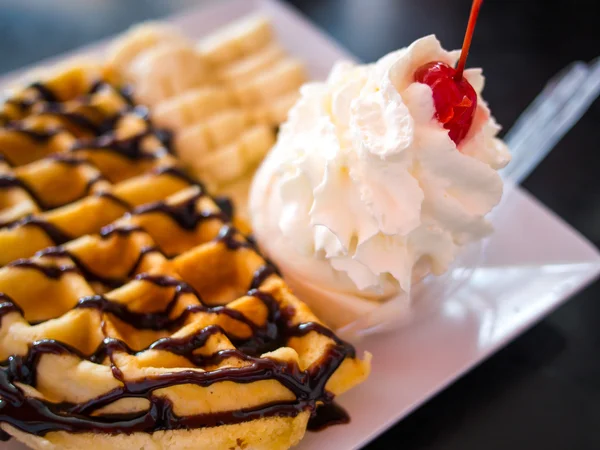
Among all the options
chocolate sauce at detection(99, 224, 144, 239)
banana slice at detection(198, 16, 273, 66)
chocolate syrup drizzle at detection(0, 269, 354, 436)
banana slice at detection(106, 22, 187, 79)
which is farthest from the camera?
banana slice at detection(198, 16, 273, 66)

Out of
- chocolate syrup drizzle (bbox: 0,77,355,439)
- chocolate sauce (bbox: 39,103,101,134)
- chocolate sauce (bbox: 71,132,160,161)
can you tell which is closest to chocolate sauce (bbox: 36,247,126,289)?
chocolate syrup drizzle (bbox: 0,77,355,439)

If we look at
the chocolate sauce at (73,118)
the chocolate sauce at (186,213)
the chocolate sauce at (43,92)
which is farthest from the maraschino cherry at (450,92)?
the chocolate sauce at (43,92)

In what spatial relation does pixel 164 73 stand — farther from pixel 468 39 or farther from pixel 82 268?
pixel 468 39

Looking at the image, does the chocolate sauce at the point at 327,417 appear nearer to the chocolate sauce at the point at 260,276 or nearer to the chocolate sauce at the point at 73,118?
the chocolate sauce at the point at 260,276

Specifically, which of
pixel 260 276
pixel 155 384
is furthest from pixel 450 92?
pixel 155 384

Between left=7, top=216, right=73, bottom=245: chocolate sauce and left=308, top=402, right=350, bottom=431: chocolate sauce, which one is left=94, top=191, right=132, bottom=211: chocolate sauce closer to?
left=7, top=216, right=73, bottom=245: chocolate sauce

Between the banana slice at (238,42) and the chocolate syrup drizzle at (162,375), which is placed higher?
the banana slice at (238,42)
